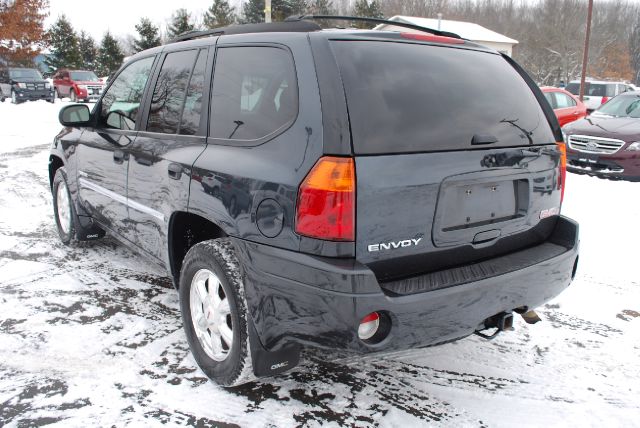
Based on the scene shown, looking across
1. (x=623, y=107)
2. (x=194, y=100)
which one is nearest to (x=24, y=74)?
(x=623, y=107)

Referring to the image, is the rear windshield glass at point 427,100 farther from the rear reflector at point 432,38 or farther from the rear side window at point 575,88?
the rear side window at point 575,88

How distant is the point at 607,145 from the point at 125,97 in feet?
26.0

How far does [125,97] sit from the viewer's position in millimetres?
3873

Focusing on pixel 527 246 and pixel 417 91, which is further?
pixel 527 246

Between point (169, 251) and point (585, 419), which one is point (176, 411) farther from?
point (585, 419)

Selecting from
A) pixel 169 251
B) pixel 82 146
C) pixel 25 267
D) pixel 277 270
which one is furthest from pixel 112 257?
pixel 277 270

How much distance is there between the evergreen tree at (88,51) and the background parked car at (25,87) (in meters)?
24.4

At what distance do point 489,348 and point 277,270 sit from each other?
1712 millimetres

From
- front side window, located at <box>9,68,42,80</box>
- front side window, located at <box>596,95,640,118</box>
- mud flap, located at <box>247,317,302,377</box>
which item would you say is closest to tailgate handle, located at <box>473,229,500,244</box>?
mud flap, located at <box>247,317,302,377</box>

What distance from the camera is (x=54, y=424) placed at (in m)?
2.41

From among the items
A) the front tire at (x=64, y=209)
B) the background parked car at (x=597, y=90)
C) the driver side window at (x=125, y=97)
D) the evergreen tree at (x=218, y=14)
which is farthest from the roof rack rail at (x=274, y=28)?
the evergreen tree at (x=218, y=14)

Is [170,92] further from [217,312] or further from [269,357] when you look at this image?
[269,357]

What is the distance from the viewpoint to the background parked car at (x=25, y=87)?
25.6 metres

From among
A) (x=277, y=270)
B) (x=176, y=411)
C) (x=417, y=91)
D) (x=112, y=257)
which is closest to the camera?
(x=277, y=270)
